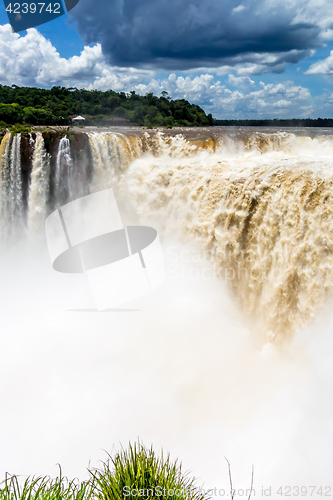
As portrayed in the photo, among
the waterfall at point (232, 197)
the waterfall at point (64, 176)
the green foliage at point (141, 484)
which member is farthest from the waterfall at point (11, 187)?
the green foliage at point (141, 484)

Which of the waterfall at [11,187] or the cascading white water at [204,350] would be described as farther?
the waterfall at [11,187]

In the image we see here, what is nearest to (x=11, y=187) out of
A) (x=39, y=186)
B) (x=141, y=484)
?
(x=39, y=186)

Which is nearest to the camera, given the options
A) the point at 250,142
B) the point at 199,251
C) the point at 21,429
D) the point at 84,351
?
the point at 21,429

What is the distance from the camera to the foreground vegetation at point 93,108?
19844 millimetres

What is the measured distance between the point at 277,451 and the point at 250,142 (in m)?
9.45

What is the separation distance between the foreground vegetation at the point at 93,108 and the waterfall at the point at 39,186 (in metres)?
9.10

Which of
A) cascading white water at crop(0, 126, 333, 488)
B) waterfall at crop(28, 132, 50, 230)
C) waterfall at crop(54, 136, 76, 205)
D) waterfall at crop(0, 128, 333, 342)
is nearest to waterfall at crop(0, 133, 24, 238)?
waterfall at crop(0, 128, 333, 342)

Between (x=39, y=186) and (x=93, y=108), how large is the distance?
12577 millimetres

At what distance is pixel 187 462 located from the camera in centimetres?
581

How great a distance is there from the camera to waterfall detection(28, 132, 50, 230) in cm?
1144

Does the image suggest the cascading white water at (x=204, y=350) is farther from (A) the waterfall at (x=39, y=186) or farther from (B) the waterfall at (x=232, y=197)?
(A) the waterfall at (x=39, y=186)

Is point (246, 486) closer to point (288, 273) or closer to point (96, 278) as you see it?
point (288, 273)

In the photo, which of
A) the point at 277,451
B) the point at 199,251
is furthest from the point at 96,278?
the point at 277,451

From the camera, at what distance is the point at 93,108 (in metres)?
22.3
